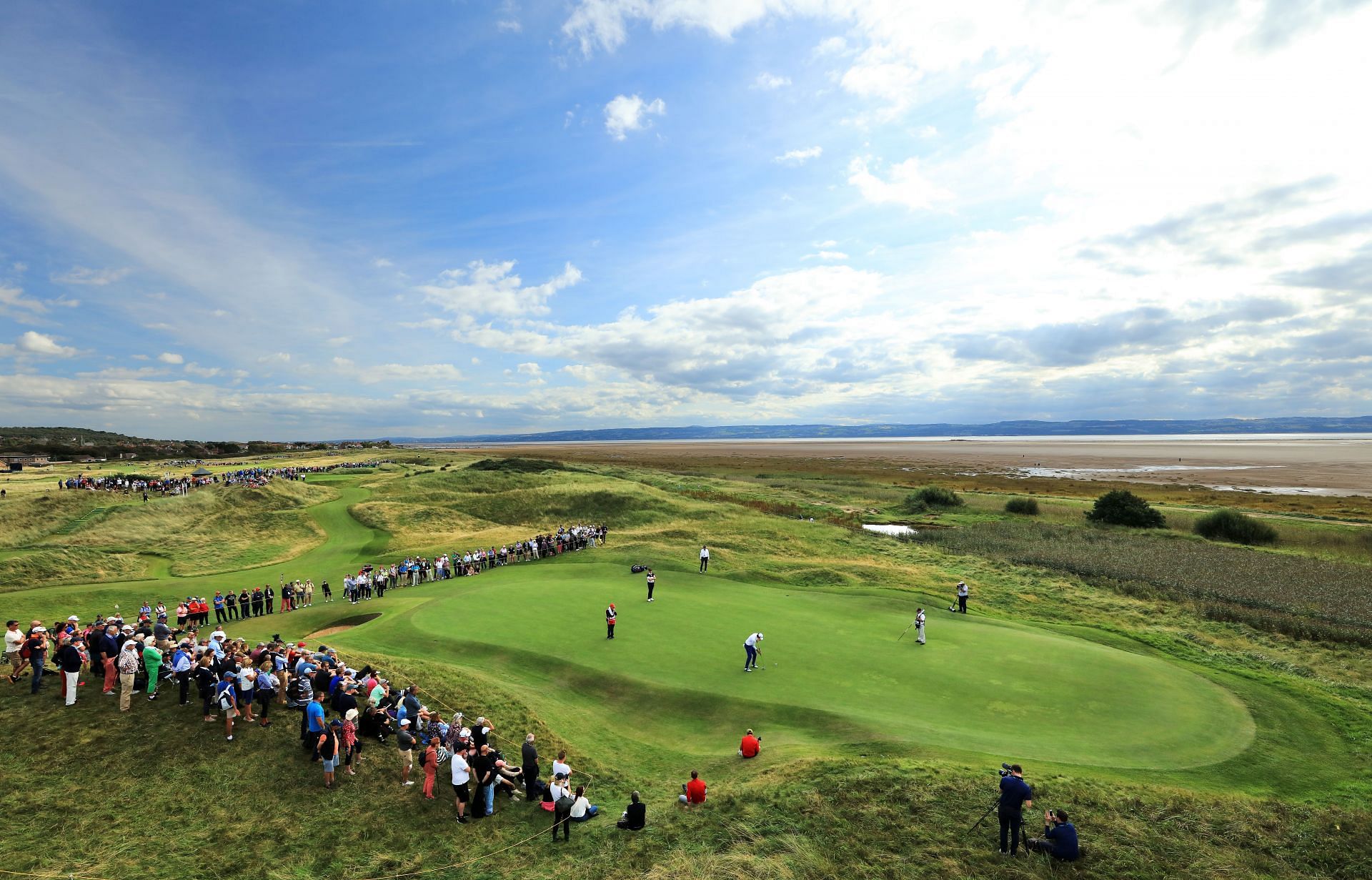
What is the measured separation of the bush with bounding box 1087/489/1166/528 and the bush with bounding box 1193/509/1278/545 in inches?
134

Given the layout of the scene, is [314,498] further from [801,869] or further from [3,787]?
[801,869]

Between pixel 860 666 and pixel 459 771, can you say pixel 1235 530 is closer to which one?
pixel 860 666

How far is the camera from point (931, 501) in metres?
68.7

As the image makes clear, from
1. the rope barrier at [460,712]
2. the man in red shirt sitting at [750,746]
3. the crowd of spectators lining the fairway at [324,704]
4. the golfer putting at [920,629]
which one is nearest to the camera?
the crowd of spectators lining the fairway at [324,704]

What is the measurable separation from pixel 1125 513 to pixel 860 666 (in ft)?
156

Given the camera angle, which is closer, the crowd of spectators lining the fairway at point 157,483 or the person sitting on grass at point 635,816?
the person sitting on grass at point 635,816

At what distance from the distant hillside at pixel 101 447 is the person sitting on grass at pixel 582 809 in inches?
4835

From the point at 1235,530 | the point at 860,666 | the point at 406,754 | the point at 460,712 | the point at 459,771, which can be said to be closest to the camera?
the point at 459,771

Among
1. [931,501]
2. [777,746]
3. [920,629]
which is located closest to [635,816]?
[777,746]

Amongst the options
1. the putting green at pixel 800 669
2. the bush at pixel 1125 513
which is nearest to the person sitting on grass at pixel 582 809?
the putting green at pixel 800 669

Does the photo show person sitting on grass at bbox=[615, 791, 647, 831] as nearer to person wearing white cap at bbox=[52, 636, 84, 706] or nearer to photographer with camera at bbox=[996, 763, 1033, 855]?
photographer with camera at bbox=[996, 763, 1033, 855]

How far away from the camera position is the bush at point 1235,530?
47469mm

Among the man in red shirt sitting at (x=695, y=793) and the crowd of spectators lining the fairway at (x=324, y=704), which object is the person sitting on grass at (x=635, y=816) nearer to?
the crowd of spectators lining the fairway at (x=324, y=704)

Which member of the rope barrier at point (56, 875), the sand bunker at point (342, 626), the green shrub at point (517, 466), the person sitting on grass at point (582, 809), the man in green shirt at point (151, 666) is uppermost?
the green shrub at point (517, 466)
